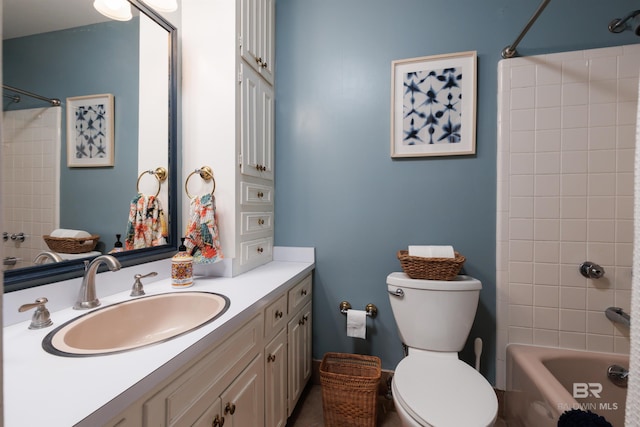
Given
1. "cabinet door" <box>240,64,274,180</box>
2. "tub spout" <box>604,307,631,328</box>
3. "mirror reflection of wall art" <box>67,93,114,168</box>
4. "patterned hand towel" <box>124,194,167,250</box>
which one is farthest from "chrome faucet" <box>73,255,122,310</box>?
"tub spout" <box>604,307,631,328</box>

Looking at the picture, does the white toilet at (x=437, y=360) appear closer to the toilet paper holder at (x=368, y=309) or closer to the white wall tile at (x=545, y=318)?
the toilet paper holder at (x=368, y=309)

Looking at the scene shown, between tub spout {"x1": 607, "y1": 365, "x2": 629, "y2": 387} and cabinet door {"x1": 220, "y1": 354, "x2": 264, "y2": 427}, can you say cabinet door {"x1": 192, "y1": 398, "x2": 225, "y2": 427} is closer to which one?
cabinet door {"x1": 220, "y1": 354, "x2": 264, "y2": 427}

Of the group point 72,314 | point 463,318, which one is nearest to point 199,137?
point 72,314

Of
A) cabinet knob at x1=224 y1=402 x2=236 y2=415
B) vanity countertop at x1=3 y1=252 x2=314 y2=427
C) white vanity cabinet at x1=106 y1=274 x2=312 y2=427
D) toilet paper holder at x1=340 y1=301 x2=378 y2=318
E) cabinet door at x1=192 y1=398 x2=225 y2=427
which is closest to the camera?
vanity countertop at x1=3 y1=252 x2=314 y2=427

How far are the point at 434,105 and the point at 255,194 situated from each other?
3.67 ft

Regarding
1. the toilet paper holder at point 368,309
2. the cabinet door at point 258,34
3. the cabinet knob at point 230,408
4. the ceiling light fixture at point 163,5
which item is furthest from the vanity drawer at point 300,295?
the ceiling light fixture at point 163,5

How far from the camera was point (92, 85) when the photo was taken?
1134 mm

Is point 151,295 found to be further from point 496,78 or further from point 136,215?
point 496,78

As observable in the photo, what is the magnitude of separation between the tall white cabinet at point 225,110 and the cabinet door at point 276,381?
40 centimetres

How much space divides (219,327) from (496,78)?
181cm

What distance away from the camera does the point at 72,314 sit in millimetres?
977

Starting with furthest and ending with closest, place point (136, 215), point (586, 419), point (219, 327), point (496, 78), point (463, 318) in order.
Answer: point (496, 78) < point (463, 318) < point (136, 215) < point (219, 327) < point (586, 419)

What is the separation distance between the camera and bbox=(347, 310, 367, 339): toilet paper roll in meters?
1.70

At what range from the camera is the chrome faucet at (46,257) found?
38.3 inches
